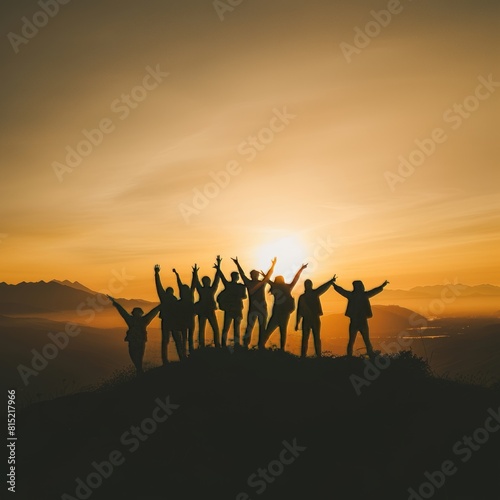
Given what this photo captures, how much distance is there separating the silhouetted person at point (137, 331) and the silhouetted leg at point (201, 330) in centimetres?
174

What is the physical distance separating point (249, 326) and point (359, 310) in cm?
423

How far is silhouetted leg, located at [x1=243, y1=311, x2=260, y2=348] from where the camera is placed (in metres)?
22.5

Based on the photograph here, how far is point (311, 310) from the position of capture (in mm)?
21969

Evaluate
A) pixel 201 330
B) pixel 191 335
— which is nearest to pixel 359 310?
pixel 201 330

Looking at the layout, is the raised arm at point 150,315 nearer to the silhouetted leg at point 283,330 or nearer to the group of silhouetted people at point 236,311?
the group of silhouetted people at point 236,311

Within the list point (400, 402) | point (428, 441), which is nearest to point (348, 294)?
point (400, 402)

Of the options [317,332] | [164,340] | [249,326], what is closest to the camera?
[317,332]

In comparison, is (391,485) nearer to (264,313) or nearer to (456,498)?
(456,498)

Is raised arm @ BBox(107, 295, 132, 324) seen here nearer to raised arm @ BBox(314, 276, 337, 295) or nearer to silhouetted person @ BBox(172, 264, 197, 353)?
silhouetted person @ BBox(172, 264, 197, 353)

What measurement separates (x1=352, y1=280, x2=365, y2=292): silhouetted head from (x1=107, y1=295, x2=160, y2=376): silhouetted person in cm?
761

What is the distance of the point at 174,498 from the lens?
1480 centimetres

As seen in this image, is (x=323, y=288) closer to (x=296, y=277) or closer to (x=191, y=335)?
(x=296, y=277)

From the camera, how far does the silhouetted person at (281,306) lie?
21953 millimetres

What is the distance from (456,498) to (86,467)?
389 inches
